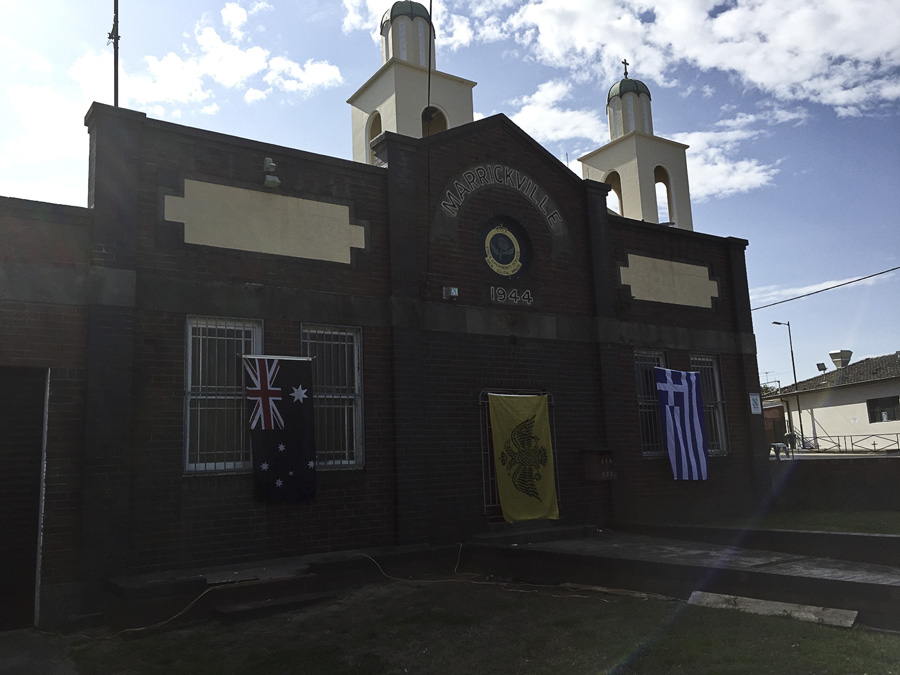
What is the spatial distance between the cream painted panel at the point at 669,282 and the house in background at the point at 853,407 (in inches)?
884

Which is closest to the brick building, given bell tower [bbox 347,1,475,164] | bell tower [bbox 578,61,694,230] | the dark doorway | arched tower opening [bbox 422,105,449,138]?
the dark doorway

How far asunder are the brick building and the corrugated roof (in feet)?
86.2

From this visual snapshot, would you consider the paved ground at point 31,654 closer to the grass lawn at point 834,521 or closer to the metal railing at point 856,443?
the grass lawn at point 834,521

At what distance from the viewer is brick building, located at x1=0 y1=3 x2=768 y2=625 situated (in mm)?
9102

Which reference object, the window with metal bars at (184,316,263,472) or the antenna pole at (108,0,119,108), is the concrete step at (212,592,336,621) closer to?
the window with metal bars at (184,316,263,472)

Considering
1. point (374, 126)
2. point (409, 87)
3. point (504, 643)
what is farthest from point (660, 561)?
point (374, 126)

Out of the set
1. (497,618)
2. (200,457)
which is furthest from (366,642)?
(200,457)

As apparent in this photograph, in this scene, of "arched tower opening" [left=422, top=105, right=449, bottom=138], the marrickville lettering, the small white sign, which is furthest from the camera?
"arched tower opening" [left=422, top=105, right=449, bottom=138]

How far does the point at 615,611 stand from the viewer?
8016mm

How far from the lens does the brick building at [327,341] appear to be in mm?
9102

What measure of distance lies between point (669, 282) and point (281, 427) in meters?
9.15

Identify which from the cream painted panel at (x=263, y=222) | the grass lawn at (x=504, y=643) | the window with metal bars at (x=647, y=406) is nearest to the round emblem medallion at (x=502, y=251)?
the cream painted panel at (x=263, y=222)

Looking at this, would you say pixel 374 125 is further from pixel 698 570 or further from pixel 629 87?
pixel 698 570

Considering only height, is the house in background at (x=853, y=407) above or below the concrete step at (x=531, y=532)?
above
